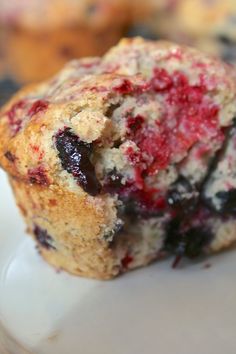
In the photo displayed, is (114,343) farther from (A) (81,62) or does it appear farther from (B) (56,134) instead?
(A) (81,62)

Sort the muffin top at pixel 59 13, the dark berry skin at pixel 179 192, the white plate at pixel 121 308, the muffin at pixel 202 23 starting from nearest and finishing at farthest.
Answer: the white plate at pixel 121 308
the dark berry skin at pixel 179 192
the muffin at pixel 202 23
the muffin top at pixel 59 13

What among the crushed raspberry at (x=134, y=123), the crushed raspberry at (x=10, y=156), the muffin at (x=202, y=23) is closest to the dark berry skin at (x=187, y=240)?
the crushed raspberry at (x=134, y=123)

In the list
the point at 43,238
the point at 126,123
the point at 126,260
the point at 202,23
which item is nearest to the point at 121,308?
the point at 126,260

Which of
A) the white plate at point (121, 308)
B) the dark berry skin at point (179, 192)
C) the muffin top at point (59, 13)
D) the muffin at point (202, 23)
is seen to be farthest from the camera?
the muffin top at point (59, 13)

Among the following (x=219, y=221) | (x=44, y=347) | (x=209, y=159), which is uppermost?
(x=209, y=159)

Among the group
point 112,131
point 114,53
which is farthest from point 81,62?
point 112,131

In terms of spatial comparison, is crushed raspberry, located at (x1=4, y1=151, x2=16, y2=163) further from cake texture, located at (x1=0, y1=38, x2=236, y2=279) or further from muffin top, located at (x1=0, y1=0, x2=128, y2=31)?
muffin top, located at (x1=0, y1=0, x2=128, y2=31)

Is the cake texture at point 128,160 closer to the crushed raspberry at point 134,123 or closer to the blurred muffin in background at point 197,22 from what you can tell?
the crushed raspberry at point 134,123
